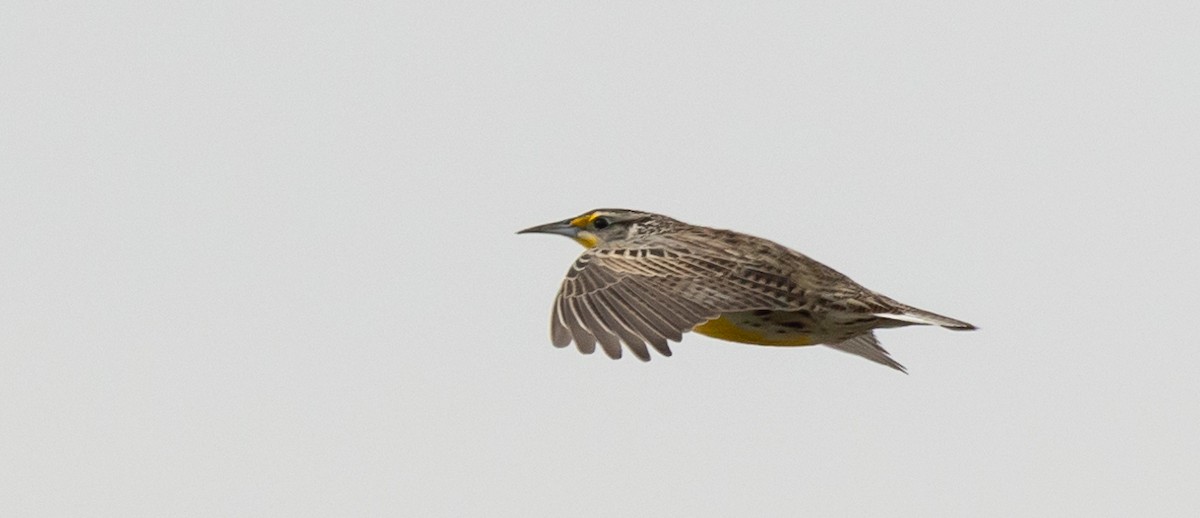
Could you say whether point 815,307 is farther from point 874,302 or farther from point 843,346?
point 843,346

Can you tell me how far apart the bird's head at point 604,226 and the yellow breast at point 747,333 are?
1.23 metres

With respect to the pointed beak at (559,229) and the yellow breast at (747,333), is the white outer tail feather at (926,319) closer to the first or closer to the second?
the yellow breast at (747,333)

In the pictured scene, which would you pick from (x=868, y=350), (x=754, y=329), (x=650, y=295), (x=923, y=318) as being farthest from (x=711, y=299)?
(x=868, y=350)

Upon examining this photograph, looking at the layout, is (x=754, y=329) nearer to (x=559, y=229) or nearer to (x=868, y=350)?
(x=868, y=350)

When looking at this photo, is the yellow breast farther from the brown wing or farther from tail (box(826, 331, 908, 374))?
tail (box(826, 331, 908, 374))

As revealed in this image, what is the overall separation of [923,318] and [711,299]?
1.00m

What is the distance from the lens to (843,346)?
11.1 m

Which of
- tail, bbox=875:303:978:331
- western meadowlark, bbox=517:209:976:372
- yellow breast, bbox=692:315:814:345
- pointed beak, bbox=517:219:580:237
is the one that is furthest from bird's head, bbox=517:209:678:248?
tail, bbox=875:303:978:331

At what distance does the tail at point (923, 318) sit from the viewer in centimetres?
986

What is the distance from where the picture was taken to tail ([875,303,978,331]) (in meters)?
9.86

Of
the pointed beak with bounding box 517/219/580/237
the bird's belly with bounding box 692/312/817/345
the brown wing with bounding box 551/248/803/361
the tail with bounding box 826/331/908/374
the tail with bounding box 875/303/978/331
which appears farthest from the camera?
the pointed beak with bounding box 517/219/580/237

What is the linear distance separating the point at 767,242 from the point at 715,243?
0.26 meters

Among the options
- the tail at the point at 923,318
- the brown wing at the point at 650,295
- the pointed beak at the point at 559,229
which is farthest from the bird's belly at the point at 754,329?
the pointed beak at the point at 559,229

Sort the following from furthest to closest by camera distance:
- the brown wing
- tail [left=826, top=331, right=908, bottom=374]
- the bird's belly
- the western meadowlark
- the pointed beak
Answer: the pointed beak < tail [left=826, top=331, right=908, bottom=374] < the bird's belly < the western meadowlark < the brown wing
